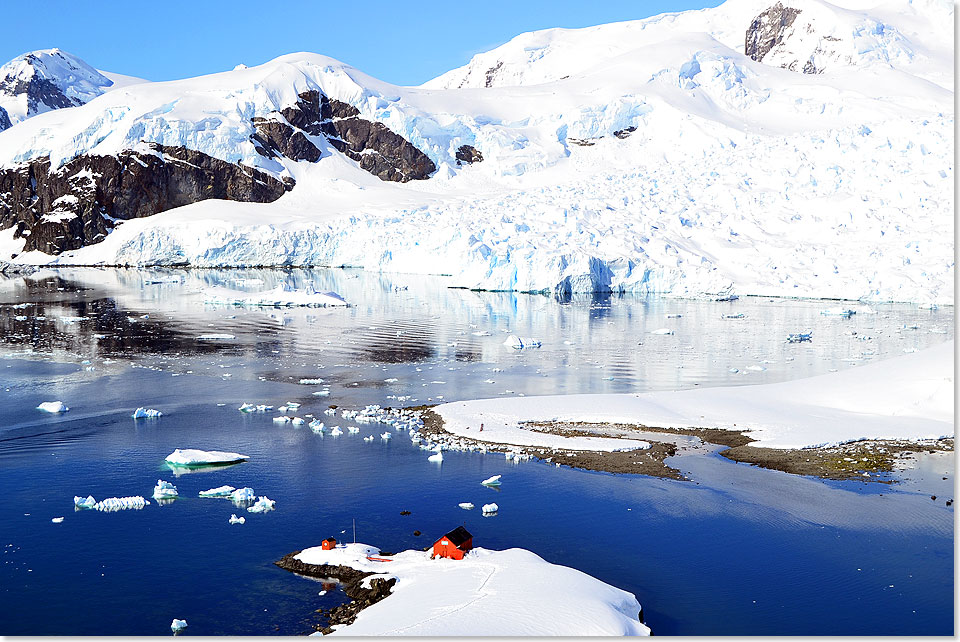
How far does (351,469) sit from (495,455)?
3.34 meters

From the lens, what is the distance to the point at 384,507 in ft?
52.2

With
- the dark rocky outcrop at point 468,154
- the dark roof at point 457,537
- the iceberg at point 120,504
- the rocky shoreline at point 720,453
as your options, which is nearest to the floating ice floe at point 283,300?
the rocky shoreline at point 720,453

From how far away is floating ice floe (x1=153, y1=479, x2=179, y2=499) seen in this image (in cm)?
1620

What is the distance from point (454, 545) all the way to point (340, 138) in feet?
311

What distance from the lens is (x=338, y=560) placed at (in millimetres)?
13227

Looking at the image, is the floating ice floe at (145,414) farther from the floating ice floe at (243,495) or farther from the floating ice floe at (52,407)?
the floating ice floe at (243,495)

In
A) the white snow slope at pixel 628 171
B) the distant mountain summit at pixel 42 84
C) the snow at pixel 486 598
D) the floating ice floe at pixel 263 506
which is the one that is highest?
the distant mountain summit at pixel 42 84

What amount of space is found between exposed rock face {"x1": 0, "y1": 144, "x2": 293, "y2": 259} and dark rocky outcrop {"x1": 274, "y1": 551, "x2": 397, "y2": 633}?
3311 inches

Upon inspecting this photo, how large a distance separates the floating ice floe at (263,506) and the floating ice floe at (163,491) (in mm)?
1742

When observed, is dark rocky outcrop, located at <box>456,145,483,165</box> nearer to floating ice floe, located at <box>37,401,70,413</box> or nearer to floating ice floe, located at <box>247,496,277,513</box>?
floating ice floe, located at <box>37,401,70,413</box>

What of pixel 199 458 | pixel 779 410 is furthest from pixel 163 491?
pixel 779 410

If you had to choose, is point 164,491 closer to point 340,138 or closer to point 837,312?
point 837,312

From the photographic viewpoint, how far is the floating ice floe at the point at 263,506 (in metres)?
15.6

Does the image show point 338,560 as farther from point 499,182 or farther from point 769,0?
point 769,0
